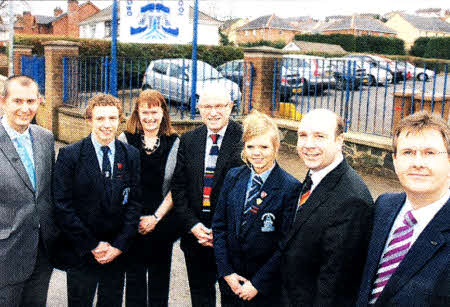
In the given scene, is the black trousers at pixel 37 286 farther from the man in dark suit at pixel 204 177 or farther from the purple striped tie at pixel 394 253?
the purple striped tie at pixel 394 253

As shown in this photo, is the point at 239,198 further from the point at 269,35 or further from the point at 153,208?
the point at 269,35

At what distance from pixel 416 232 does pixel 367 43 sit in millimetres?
50510

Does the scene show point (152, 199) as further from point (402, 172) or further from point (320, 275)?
point (402, 172)

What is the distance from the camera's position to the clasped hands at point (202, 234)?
3266mm

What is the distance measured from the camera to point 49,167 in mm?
3133

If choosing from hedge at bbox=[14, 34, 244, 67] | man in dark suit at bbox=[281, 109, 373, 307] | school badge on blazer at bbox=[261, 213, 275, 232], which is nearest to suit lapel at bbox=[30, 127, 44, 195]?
school badge on blazer at bbox=[261, 213, 275, 232]

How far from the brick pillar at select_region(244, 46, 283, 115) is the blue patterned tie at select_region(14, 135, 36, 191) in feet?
19.6

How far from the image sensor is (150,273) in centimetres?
355

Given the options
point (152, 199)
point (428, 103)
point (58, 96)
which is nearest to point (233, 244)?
point (152, 199)

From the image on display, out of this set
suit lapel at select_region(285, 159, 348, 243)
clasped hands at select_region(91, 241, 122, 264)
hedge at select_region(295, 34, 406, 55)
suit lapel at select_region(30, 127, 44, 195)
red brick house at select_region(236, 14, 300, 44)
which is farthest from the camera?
red brick house at select_region(236, 14, 300, 44)

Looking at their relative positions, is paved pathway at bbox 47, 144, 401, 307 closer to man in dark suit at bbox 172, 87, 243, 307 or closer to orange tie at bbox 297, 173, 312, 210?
man in dark suit at bbox 172, 87, 243, 307

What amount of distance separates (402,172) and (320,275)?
2.32ft

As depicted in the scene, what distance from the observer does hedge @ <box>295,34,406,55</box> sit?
49.1m

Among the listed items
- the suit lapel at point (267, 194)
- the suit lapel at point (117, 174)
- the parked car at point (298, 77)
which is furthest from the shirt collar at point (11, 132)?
the parked car at point (298, 77)
